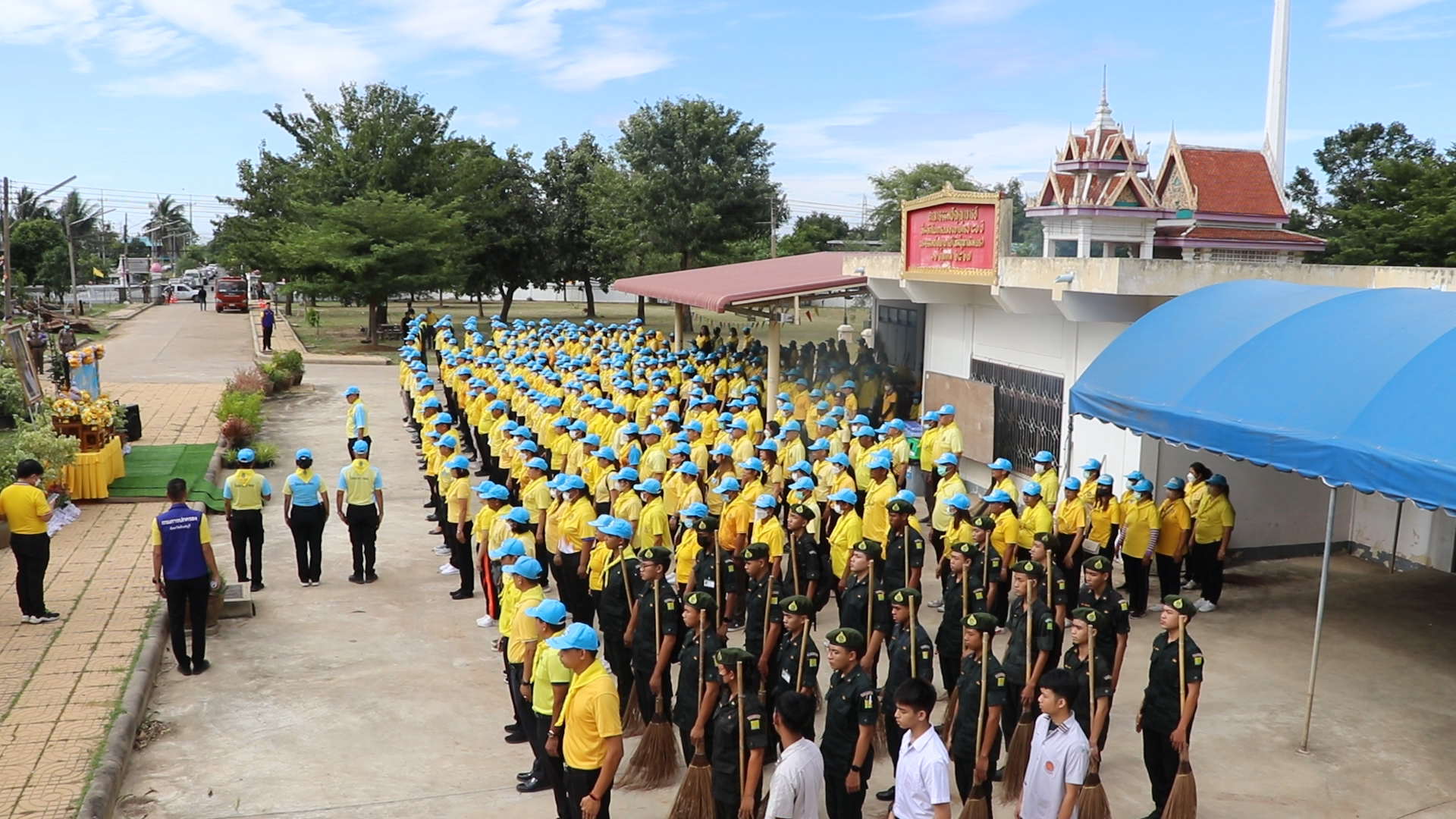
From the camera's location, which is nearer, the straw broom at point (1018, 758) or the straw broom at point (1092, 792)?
the straw broom at point (1092, 792)

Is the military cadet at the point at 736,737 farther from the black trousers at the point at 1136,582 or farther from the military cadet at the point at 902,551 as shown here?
the black trousers at the point at 1136,582

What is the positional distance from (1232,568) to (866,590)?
6.23m

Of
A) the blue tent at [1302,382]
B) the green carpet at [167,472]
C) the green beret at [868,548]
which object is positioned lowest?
the green carpet at [167,472]

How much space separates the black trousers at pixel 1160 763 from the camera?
6078 millimetres

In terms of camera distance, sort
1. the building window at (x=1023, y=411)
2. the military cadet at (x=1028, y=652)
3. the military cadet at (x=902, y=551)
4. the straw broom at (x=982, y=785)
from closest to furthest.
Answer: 1. the straw broom at (x=982, y=785)
2. the military cadet at (x=1028, y=652)
3. the military cadet at (x=902, y=551)
4. the building window at (x=1023, y=411)

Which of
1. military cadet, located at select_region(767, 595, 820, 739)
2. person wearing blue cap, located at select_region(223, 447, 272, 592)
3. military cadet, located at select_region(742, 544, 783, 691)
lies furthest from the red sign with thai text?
person wearing blue cap, located at select_region(223, 447, 272, 592)

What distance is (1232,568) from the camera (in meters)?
11.6

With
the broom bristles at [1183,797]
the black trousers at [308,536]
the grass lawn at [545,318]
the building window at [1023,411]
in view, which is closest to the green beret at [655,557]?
the broom bristles at [1183,797]

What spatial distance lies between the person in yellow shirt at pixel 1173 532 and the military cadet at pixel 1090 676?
4022 millimetres

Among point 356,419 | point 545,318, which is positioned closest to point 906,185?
point 545,318

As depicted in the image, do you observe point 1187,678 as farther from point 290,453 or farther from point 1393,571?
point 290,453

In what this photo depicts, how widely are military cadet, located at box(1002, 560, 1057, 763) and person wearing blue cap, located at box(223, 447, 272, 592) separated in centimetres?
666

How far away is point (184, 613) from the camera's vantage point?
8.59 metres

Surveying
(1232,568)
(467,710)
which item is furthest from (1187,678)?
(1232,568)
